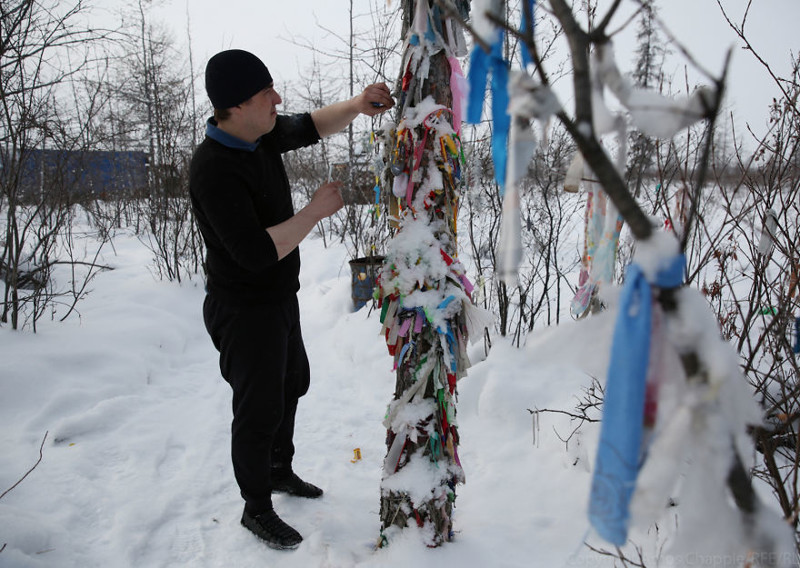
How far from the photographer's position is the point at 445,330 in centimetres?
164

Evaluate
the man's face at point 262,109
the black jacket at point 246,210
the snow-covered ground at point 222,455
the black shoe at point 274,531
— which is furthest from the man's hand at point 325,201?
the black shoe at point 274,531

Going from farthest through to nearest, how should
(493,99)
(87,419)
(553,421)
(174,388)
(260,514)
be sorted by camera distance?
(174,388) < (87,419) < (553,421) < (260,514) < (493,99)

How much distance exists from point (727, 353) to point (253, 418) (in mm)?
1672

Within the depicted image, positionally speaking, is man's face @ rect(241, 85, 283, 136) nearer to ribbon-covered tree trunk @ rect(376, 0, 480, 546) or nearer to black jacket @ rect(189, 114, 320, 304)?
black jacket @ rect(189, 114, 320, 304)

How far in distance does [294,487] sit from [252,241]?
1.24 m

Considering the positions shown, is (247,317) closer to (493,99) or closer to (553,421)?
(493,99)

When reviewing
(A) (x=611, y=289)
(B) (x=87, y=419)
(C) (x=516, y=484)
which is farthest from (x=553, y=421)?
(B) (x=87, y=419)

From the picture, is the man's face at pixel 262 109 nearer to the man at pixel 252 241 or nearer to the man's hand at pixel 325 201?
the man at pixel 252 241

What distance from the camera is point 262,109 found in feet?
5.73

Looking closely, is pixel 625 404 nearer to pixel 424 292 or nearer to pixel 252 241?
pixel 424 292

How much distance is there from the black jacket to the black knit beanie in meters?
0.16

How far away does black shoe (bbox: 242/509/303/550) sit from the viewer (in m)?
1.86

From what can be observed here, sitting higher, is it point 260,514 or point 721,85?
point 721,85

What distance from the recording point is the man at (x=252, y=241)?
5.43 ft
